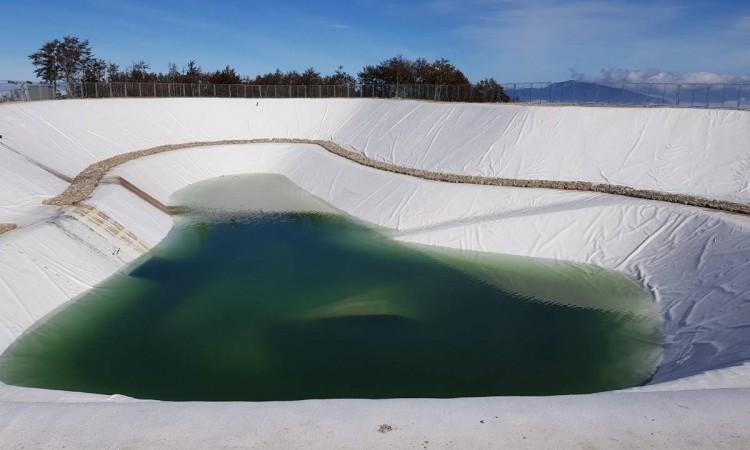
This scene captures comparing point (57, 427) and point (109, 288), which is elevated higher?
point (57, 427)

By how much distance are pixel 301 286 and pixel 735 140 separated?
67.2 ft

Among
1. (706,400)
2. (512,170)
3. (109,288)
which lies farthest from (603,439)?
(512,170)

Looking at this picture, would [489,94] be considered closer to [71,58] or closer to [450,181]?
[450,181]

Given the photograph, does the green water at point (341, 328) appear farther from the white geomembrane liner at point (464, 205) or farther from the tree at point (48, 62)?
the tree at point (48, 62)

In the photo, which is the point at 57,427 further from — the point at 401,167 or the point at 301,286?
the point at 401,167

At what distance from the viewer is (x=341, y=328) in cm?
1339

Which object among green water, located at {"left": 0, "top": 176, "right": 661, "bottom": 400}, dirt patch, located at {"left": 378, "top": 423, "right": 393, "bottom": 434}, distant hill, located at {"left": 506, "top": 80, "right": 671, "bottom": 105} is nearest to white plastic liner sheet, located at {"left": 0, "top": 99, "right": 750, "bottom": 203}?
distant hill, located at {"left": 506, "top": 80, "right": 671, "bottom": 105}

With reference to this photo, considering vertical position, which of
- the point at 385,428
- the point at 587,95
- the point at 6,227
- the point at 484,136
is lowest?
the point at 6,227

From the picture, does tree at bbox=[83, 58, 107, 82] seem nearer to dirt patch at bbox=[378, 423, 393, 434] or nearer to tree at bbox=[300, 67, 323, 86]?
tree at bbox=[300, 67, 323, 86]

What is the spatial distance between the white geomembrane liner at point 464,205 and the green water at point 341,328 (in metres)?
0.97

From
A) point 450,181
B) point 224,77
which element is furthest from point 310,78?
point 450,181

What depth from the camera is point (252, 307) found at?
14797 millimetres

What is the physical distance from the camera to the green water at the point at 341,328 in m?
10.9

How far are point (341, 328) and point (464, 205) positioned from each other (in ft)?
39.1
